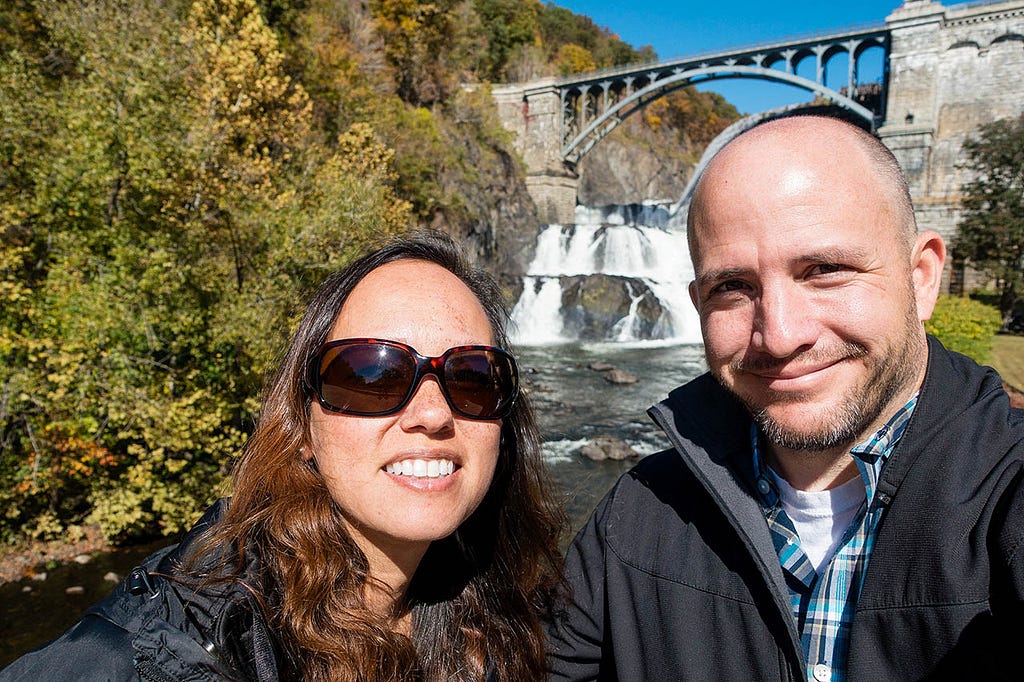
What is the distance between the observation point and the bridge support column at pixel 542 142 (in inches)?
1347

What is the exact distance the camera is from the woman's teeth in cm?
A: 137

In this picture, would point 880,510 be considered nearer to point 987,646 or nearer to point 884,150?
point 987,646

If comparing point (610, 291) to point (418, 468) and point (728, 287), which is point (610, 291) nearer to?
point (728, 287)

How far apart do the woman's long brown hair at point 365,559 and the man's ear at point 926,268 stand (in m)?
1.02

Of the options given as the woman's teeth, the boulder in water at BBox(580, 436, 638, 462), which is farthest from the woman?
the boulder in water at BBox(580, 436, 638, 462)

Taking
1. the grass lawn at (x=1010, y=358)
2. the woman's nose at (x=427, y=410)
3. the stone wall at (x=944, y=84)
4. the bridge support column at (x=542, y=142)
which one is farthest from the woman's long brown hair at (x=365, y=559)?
the bridge support column at (x=542, y=142)

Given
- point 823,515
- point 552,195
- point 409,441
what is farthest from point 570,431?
point 552,195

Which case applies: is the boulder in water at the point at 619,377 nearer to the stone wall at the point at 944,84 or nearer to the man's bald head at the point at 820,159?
the man's bald head at the point at 820,159

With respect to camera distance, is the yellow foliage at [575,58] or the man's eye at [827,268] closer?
the man's eye at [827,268]

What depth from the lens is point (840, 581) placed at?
1.30 m

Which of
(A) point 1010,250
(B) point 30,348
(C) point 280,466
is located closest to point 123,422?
(B) point 30,348

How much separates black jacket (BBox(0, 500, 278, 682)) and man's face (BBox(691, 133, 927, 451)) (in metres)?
1.18

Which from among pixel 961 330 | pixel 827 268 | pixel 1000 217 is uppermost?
pixel 827 268

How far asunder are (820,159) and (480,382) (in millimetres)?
902
